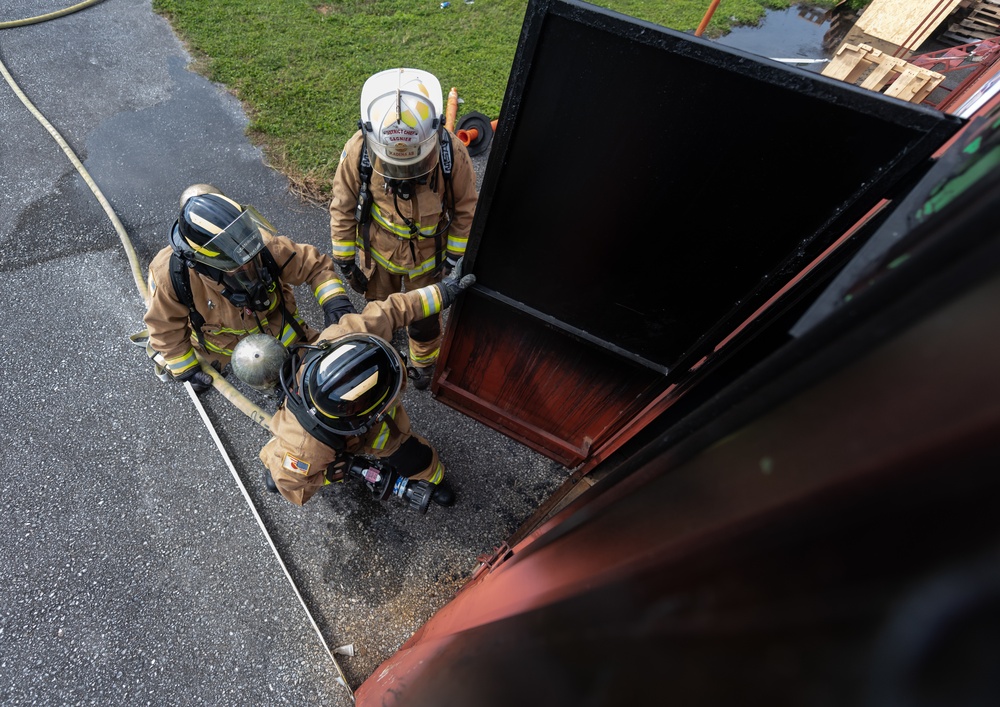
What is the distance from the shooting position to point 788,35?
8.41 metres

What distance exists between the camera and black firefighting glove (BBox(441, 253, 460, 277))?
368 cm

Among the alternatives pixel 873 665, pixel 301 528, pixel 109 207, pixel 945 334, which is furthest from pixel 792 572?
pixel 109 207

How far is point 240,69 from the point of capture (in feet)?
20.6

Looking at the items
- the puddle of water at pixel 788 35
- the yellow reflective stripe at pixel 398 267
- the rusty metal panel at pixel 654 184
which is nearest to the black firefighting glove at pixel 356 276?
the yellow reflective stripe at pixel 398 267

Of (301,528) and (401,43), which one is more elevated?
(401,43)

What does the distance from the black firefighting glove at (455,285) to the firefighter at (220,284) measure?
75cm

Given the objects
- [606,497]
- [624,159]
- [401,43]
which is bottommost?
[401,43]

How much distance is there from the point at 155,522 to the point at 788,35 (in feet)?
36.4

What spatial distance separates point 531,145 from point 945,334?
1.79 metres

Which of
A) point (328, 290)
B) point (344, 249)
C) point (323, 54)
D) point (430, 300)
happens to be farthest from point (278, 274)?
point (323, 54)

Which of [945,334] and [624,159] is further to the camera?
[624,159]

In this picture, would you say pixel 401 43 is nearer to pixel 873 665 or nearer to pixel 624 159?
pixel 624 159

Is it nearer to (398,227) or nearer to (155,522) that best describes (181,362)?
(155,522)

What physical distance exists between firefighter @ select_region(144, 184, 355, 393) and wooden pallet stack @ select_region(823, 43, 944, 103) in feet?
18.4
